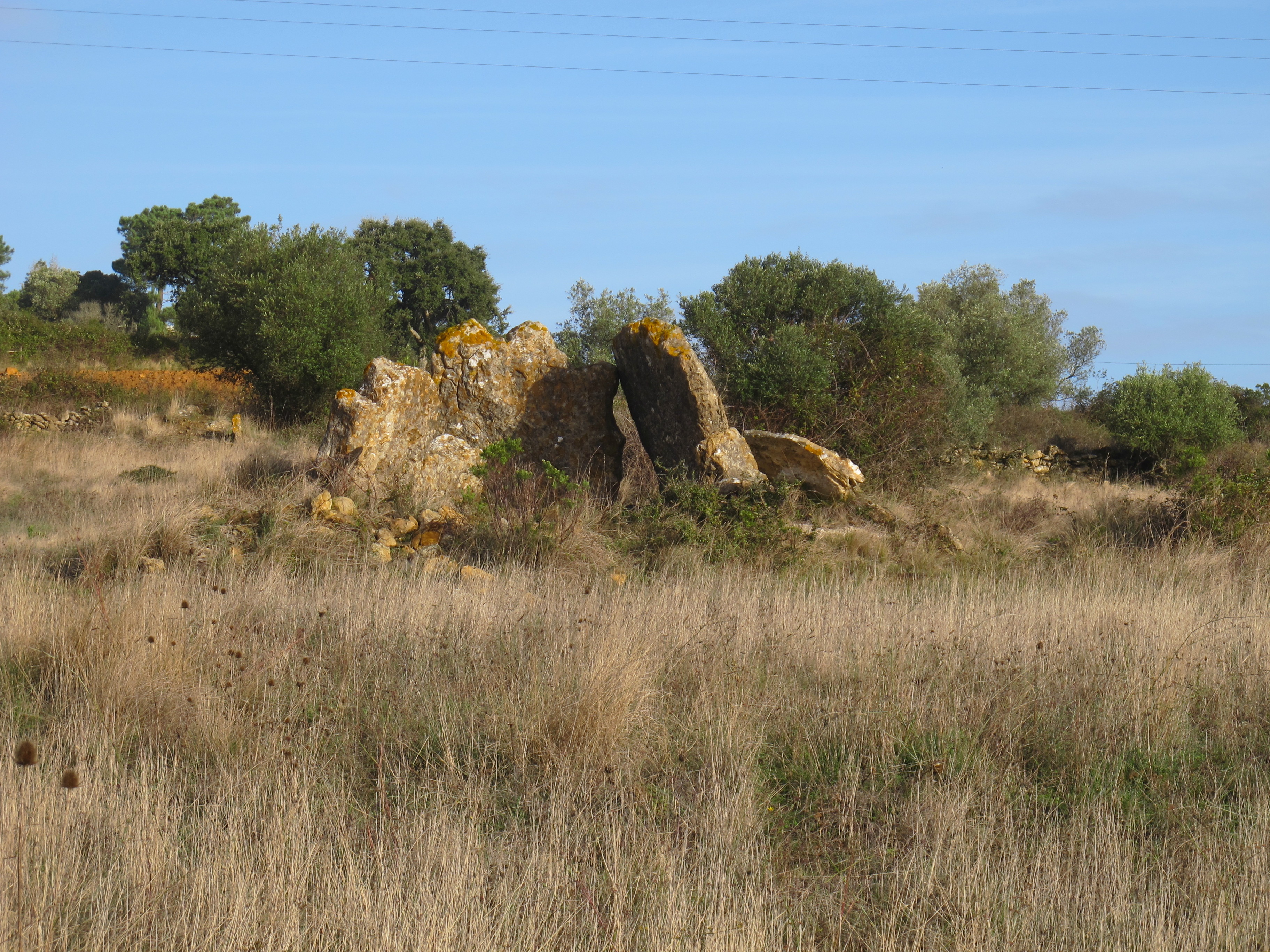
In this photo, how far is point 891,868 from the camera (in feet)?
11.3

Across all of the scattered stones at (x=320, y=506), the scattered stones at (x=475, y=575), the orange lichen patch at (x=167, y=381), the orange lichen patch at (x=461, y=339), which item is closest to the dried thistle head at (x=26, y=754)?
the scattered stones at (x=475, y=575)

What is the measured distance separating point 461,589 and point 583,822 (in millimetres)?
3289

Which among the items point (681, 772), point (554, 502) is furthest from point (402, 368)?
point (681, 772)

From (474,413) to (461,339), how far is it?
96cm

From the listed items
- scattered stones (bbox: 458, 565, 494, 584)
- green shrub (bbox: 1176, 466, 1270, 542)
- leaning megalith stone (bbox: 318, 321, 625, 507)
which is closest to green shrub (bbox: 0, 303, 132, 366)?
leaning megalith stone (bbox: 318, 321, 625, 507)

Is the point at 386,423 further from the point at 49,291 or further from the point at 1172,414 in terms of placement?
the point at 49,291

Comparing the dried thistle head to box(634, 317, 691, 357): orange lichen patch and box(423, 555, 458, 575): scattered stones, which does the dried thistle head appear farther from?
box(634, 317, 691, 357): orange lichen patch

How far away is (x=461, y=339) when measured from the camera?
11305 mm

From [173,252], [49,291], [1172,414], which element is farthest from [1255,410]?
[49,291]

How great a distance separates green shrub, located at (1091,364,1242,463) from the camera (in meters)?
19.8

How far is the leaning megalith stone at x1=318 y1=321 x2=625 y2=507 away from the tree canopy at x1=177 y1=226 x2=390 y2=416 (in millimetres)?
8271

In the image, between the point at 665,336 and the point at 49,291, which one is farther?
the point at 49,291

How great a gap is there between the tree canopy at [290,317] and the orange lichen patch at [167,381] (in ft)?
2.84

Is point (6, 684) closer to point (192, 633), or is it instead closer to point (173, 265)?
point (192, 633)
